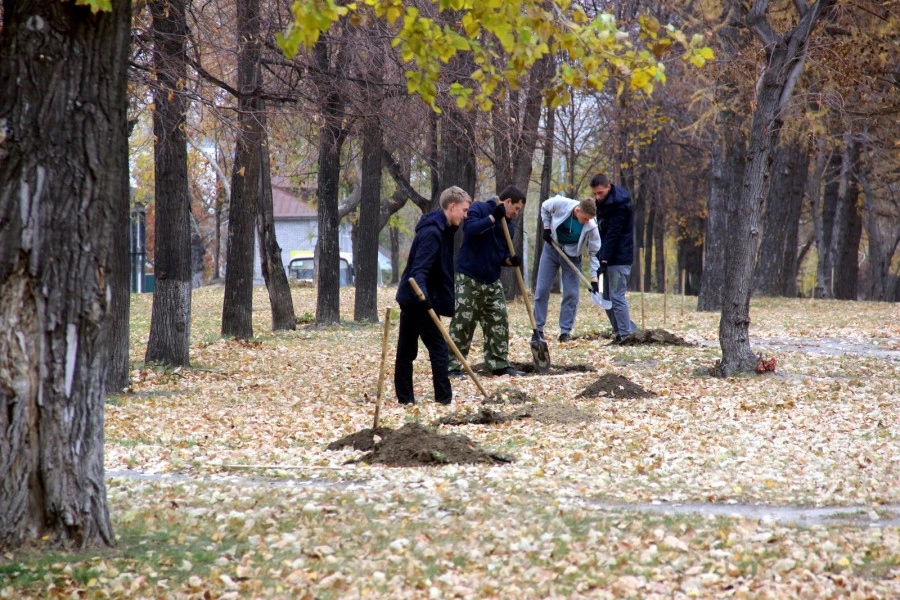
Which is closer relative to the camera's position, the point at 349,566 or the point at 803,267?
the point at 349,566

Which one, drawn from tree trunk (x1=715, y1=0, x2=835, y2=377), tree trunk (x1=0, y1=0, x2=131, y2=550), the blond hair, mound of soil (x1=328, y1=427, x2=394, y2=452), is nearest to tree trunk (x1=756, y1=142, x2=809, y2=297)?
tree trunk (x1=715, y1=0, x2=835, y2=377)

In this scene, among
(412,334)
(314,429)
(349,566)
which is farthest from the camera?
(412,334)

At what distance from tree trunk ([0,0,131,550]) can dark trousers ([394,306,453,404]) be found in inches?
179

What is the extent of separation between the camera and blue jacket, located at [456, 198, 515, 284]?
34.0 ft

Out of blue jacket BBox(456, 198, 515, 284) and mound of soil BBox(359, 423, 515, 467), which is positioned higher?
blue jacket BBox(456, 198, 515, 284)

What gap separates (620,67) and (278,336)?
Result: 1153 centimetres

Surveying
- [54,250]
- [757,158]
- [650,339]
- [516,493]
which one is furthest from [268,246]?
[54,250]

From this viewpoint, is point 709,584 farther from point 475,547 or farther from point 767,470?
point 767,470

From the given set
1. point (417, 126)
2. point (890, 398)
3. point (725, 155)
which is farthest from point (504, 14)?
point (725, 155)

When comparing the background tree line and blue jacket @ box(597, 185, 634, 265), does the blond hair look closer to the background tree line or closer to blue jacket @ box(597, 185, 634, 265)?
the background tree line

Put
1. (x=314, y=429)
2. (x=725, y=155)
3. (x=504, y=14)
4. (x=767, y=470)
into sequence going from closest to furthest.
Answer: (x=504, y=14) → (x=767, y=470) → (x=314, y=429) → (x=725, y=155)

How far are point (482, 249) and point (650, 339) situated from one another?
147 inches

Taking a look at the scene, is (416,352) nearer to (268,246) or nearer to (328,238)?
(268,246)

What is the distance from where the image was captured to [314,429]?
8133mm
